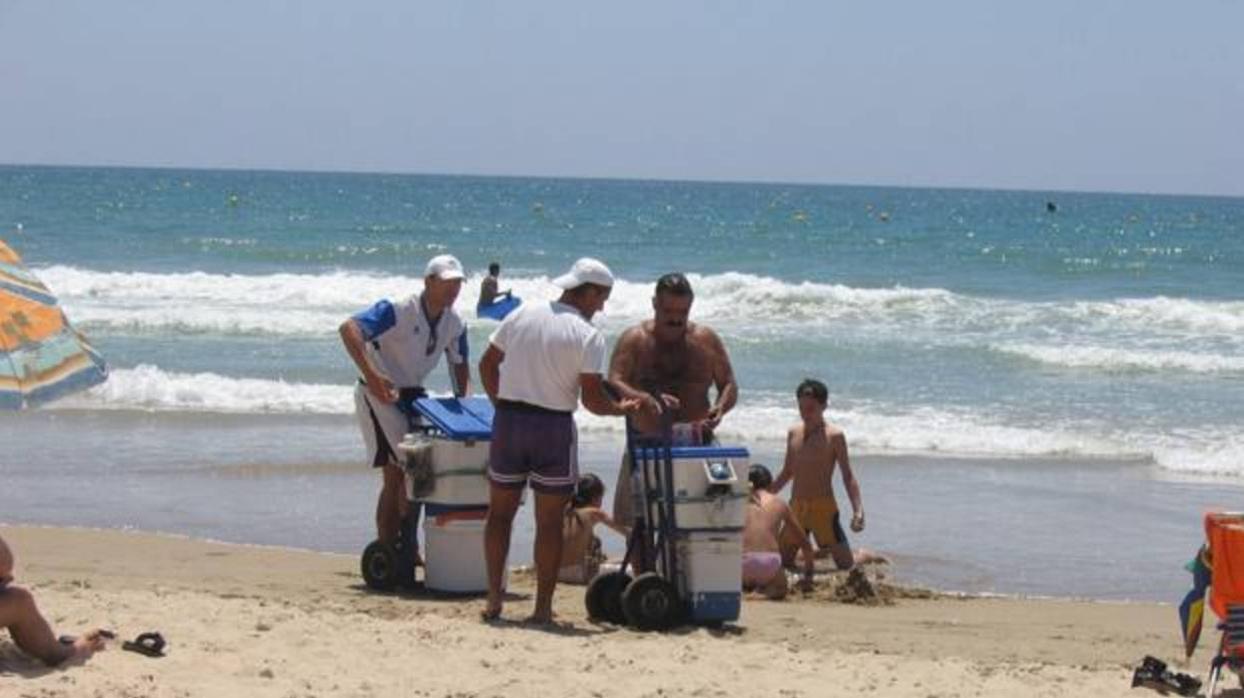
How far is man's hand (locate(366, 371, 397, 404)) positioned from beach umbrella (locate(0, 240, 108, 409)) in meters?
2.18

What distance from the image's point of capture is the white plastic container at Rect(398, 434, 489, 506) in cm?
788

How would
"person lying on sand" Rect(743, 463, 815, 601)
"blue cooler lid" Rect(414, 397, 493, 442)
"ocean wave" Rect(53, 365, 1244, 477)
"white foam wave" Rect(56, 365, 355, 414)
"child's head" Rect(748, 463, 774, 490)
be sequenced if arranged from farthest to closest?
"white foam wave" Rect(56, 365, 355, 414), "ocean wave" Rect(53, 365, 1244, 477), "child's head" Rect(748, 463, 774, 490), "person lying on sand" Rect(743, 463, 815, 601), "blue cooler lid" Rect(414, 397, 493, 442)

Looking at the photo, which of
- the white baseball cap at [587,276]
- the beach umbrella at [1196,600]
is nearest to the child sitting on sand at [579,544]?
the white baseball cap at [587,276]

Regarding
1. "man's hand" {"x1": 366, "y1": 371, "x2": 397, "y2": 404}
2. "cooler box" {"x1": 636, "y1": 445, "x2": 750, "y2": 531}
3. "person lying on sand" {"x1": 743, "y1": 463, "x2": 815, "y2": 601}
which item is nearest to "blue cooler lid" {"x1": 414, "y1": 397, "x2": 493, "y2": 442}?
"man's hand" {"x1": 366, "y1": 371, "x2": 397, "y2": 404}

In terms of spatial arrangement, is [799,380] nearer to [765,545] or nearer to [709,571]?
[765,545]

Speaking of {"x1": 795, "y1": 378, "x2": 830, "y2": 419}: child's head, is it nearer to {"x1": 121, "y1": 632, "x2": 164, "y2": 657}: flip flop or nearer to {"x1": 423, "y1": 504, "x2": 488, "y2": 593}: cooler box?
{"x1": 423, "y1": 504, "x2": 488, "y2": 593}: cooler box

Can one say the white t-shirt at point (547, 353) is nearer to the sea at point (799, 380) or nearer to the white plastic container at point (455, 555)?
Result: the white plastic container at point (455, 555)

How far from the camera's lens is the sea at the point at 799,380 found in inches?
441

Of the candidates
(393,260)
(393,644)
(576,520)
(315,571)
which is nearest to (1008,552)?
(576,520)

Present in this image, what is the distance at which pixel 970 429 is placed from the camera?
52.1 feet

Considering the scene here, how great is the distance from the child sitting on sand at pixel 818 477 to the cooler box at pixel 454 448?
78.6 inches

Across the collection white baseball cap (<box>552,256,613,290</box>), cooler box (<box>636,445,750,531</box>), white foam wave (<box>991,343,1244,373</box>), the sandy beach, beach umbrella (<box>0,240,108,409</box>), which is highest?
white baseball cap (<box>552,256,613,290</box>)

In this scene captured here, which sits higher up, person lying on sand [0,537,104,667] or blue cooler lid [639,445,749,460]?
blue cooler lid [639,445,749,460]

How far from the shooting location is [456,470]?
7.93 metres
